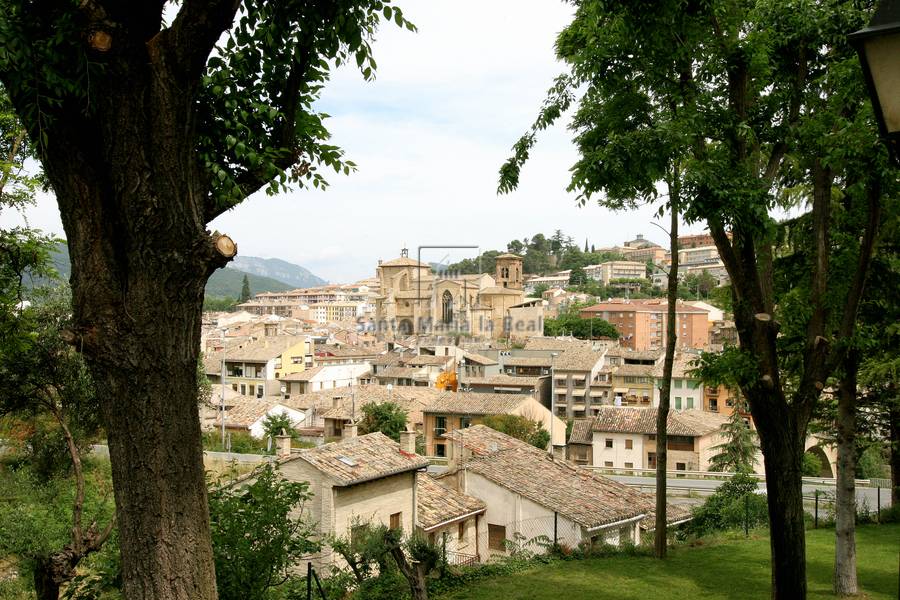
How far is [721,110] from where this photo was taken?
6031mm

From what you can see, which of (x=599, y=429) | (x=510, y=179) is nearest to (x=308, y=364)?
(x=599, y=429)

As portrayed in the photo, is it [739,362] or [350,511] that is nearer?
[739,362]

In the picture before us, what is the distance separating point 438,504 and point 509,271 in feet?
312

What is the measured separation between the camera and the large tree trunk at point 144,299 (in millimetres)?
2857

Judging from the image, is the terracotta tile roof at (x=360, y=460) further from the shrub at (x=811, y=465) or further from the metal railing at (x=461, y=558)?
the shrub at (x=811, y=465)

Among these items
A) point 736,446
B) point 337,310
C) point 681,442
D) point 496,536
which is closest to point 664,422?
point 496,536

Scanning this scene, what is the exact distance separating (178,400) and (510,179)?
4.93 m

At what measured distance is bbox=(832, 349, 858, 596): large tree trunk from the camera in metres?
8.40

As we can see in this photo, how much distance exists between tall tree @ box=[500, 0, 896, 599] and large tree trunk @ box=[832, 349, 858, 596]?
2.98 metres

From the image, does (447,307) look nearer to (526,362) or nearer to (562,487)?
(526,362)

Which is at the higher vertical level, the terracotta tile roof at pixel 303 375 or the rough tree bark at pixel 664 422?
the rough tree bark at pixel 664 422

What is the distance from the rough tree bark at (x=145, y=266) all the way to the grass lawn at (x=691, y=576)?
25.4 feet

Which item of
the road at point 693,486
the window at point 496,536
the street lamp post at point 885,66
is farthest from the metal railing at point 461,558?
the street lamp post at point 885,66

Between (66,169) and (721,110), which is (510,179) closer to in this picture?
(721,110)
